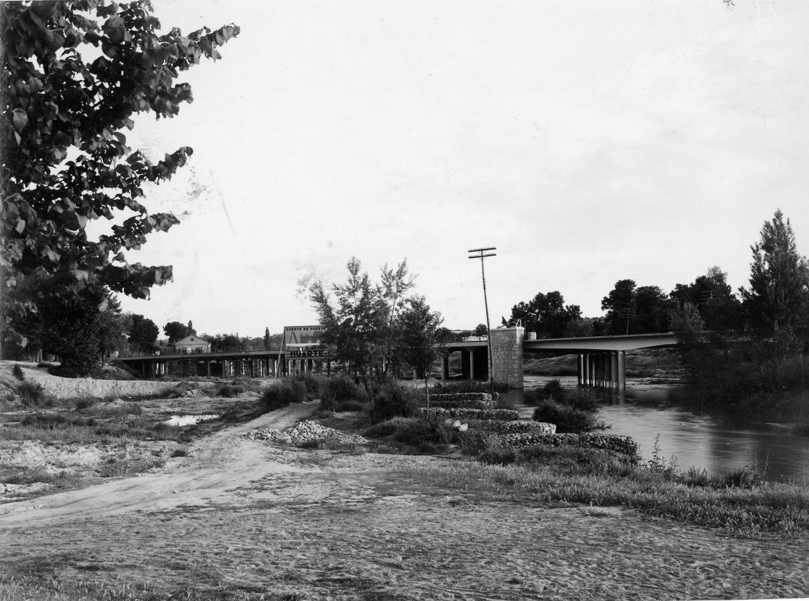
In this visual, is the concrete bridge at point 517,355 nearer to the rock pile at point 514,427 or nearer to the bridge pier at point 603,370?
the bridge pier at point 603,370

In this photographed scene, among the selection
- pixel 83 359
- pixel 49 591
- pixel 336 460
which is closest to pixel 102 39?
pixel 49 591

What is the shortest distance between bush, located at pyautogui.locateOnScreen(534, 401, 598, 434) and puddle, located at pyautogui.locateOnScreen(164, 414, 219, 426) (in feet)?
50.7

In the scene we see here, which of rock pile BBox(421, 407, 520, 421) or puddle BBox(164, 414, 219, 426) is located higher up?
rock pile BBox(421, 407, 520, 421)

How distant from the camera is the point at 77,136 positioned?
15.4 ft

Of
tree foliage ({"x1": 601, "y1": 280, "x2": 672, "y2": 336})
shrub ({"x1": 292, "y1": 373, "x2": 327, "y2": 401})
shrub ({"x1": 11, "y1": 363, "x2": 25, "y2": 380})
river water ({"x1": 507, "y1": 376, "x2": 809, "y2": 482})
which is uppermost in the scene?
tree foliage ({"x1": 601, "y1": 280, "x2": 672, "y2": 336})

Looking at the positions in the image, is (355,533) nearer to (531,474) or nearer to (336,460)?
(531,474)

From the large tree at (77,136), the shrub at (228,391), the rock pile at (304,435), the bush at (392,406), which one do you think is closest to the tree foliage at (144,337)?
the shrub at (228,391)

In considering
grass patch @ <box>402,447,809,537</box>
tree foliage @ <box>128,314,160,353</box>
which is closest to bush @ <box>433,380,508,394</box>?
grass patch @ <box>402,447,809,537</box>

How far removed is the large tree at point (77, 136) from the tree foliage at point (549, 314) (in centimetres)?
9379

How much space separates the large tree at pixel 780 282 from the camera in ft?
115

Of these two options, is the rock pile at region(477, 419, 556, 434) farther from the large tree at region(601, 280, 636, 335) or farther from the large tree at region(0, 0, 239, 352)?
the large tree at region(601, 280, 636, 335)

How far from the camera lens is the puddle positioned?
28159 millimetres

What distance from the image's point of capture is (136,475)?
49.8 ft

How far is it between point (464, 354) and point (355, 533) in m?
85.2
